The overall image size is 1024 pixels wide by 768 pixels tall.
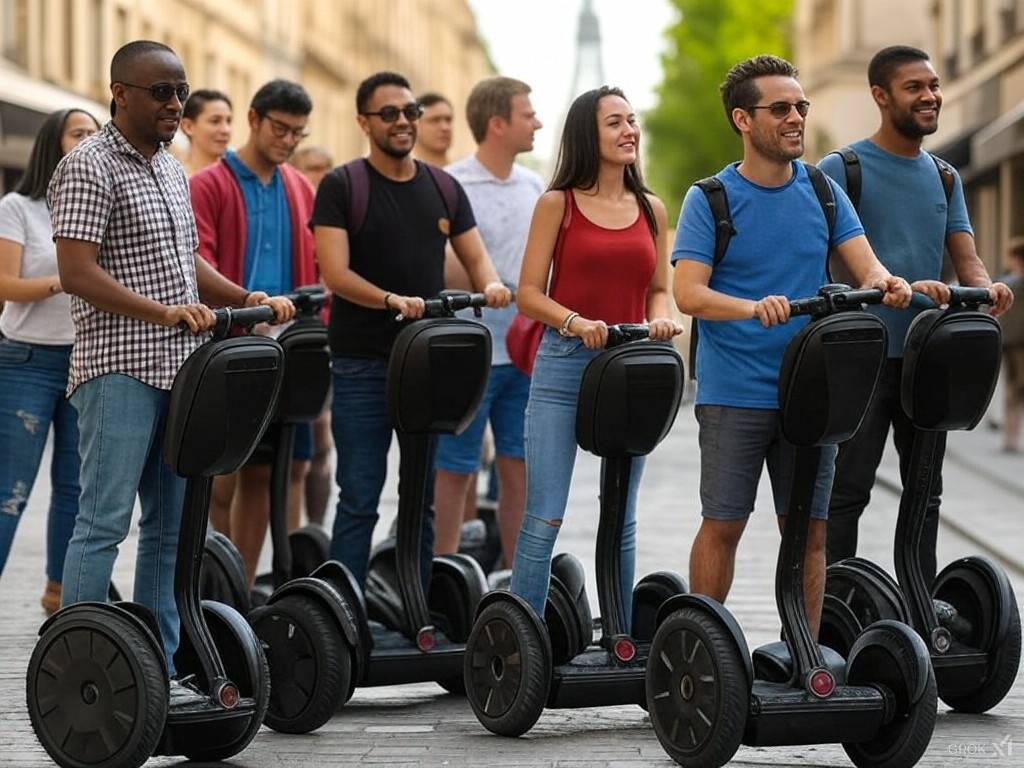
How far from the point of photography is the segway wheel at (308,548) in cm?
845

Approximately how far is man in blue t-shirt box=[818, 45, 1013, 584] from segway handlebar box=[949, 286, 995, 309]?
13.5 inches

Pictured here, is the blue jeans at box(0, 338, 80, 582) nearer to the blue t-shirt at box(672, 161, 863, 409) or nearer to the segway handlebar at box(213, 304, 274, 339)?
the segway handlebar at box(213, 304, 274, 339)

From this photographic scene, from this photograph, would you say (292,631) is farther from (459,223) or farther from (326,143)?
(326,143)

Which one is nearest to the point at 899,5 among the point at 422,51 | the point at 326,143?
the point at 326,143

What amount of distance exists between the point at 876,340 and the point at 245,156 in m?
3.21

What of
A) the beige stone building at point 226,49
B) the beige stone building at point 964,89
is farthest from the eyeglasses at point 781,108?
the beige stone building at point 964,89

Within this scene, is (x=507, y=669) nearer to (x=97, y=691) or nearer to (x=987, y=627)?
(x=97, y=691)

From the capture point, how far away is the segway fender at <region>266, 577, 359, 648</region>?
6.66 meters

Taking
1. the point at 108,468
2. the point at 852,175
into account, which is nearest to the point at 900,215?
the point at 852,175

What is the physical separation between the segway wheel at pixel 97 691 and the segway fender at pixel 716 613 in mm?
1293

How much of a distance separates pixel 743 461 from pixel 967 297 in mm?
826

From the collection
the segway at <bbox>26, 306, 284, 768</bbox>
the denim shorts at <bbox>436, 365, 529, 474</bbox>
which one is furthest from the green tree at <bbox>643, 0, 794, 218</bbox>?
the segway at <bbox>26, 306, 284, 768</bbox>

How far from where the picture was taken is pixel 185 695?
584 centimetres

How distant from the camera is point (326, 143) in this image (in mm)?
58125
